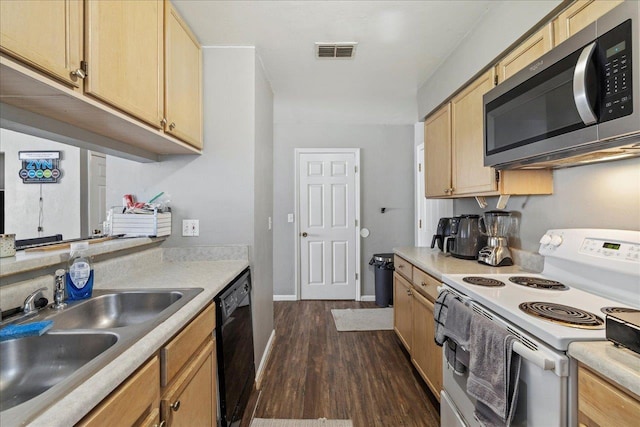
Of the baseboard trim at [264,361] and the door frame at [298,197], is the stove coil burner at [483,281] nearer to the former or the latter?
the baseboard trim at [264,361]

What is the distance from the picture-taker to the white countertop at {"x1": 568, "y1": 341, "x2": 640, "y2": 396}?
676 mm

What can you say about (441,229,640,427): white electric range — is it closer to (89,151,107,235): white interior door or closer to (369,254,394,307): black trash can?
(89,151,107,235): white interior door

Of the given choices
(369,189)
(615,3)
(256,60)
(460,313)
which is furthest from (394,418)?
(369,189)

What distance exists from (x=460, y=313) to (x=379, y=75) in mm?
2104

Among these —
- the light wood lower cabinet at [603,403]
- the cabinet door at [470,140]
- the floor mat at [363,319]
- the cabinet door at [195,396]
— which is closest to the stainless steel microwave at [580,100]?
the cabinet door at [470,140]

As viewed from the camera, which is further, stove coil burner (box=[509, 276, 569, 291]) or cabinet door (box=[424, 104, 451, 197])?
cabinet door (box=[424, 104, 451, 197])

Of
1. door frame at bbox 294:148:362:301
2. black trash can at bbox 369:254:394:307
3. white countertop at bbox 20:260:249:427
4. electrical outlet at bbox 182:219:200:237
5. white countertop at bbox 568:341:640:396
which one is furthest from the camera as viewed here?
door frame at bbox 294:148:362:301

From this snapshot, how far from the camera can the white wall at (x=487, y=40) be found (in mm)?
1419

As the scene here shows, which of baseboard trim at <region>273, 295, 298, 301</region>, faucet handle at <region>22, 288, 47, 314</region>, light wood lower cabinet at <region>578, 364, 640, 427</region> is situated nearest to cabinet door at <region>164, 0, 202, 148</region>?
faucet handle at <region>22, 288, 47, 314</region>

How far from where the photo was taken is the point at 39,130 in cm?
120

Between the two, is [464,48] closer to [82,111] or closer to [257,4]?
[257,4]

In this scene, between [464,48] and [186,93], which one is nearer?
[186,93]

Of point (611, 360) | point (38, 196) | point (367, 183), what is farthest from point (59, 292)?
point (367, 183)

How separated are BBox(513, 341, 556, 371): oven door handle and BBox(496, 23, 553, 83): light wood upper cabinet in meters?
1.30
